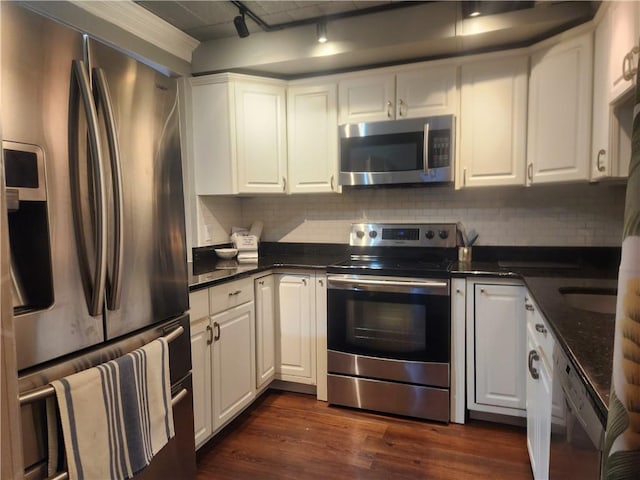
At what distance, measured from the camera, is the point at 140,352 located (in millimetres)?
1281

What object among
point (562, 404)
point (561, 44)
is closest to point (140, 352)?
point (562, 404)

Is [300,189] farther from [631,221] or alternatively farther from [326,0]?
[631,221]

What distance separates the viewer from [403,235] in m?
2.81

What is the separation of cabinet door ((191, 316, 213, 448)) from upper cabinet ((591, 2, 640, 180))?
7.07ft

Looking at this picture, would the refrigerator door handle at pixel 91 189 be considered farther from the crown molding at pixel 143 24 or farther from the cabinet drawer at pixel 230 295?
the crown molding at pixel 143 24

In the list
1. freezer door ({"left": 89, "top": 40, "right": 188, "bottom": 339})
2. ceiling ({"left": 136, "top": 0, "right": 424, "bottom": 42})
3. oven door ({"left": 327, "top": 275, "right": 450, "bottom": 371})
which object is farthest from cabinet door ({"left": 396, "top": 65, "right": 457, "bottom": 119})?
freezer door ({"left": 89, "top": 40, "right": 188, "bottom": 339})

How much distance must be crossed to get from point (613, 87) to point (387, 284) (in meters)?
1.49

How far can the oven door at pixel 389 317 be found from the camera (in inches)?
91.6

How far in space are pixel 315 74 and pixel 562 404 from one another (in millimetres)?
2524

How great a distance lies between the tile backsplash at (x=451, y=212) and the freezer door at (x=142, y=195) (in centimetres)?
141

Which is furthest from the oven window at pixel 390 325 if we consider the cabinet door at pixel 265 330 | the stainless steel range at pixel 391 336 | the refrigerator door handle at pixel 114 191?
the refrigerator door handle at pixel 114 191

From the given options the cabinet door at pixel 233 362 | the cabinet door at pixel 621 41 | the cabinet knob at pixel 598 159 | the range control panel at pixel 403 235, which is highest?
the cabinet door at pixel 621 41

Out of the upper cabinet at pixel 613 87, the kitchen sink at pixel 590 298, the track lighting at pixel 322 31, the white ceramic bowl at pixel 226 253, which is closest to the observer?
the upper cabinet at pixel 613 87

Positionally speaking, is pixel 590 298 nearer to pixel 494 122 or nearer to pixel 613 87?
pixel 613 87
